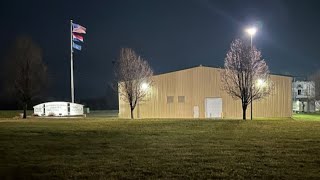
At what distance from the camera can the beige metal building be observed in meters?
47.5

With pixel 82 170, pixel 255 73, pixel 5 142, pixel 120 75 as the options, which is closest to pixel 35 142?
pixel 5 142

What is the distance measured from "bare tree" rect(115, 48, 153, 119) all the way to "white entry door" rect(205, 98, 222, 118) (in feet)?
23.6

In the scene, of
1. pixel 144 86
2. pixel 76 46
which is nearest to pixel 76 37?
pixel 76 46

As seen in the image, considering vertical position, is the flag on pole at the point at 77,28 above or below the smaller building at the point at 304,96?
above

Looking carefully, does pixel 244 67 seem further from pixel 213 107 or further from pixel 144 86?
pixel 144 86

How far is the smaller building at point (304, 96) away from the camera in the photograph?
78688 mm

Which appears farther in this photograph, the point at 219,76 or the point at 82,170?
the point at 219,76

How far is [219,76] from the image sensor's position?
47.5m

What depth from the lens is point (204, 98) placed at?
158 feet

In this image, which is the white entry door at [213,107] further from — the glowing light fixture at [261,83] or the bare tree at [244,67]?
the bare tree at [244,67]

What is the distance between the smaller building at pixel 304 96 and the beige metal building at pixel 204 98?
101ft

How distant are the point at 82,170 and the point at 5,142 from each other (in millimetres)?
8063

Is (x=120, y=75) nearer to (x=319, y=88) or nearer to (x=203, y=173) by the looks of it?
(x=203, y=173)

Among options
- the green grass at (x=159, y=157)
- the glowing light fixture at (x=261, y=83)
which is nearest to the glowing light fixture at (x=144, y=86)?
the glowing light fixture at (x=261, y=83)
